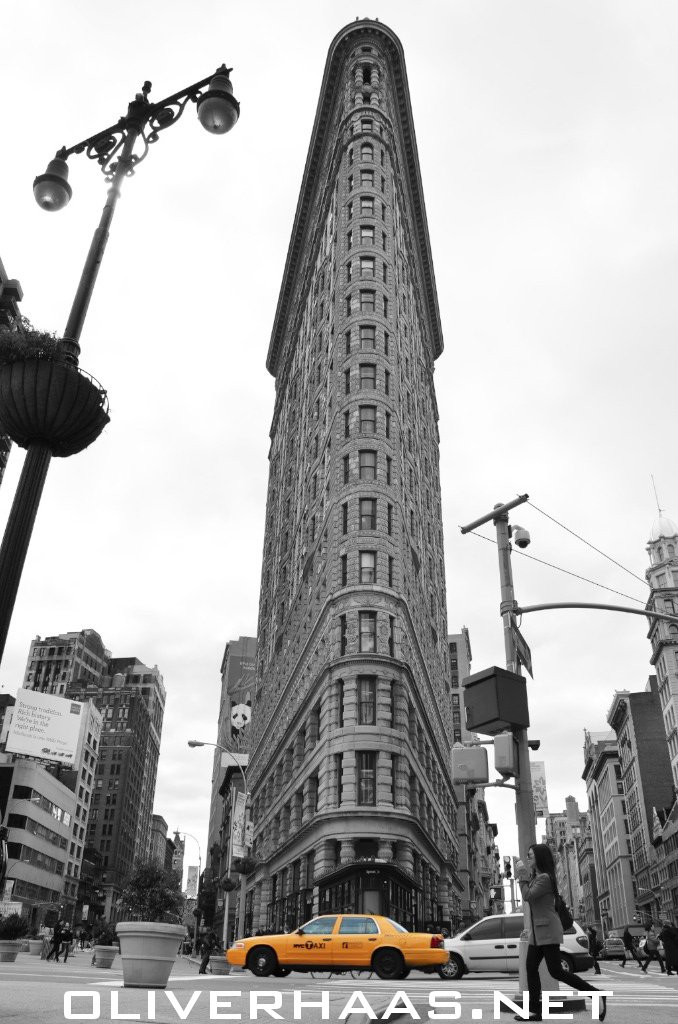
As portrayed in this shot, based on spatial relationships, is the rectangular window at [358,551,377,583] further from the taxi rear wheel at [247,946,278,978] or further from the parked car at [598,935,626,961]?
the taxi rear wheel at [247,946,278,978]

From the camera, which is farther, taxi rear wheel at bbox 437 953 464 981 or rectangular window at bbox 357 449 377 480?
rectangular window at bbox 357 449 377 480

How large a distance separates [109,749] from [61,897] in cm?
7267

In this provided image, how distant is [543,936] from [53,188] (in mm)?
10896

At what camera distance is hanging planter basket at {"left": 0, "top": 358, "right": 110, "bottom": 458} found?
8875 millimetres

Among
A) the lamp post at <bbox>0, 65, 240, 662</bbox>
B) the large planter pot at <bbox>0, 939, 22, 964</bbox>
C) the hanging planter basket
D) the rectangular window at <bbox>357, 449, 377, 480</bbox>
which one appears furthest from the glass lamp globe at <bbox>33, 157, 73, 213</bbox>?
the rectangular window at <bbox>357, 449, 377, 480</bbox>

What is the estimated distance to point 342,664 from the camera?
4553cm

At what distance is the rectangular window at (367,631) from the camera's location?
46.4 metres

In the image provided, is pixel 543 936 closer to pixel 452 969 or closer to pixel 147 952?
pixel 147 952

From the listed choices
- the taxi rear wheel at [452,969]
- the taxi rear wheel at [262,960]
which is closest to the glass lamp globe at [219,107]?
the taxi rear wheel at [262,960]

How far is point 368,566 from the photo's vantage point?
49219mm

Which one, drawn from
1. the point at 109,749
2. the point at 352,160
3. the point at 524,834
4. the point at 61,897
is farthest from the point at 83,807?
the point at 524,834

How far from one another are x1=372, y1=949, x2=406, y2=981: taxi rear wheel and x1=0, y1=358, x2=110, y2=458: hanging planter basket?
16067 millimetres

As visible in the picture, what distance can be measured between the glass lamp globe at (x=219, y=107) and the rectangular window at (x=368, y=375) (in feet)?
146

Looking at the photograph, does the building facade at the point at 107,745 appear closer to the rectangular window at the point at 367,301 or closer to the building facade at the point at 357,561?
the building facade at the point at 357,561
